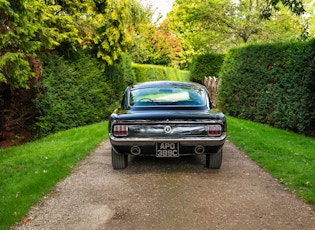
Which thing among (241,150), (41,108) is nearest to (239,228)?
(241,150)

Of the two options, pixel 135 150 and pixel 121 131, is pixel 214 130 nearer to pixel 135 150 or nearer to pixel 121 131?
pixel 135 150

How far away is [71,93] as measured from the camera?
45.6ft

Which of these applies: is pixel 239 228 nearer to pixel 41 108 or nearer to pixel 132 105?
pixel 132 105

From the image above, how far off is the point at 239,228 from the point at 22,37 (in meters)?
7.07

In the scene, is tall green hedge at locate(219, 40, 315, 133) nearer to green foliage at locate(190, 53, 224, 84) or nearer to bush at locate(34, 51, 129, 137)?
bush at locate(34, 51, 129, 137)

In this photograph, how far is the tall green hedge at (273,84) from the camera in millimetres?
11383

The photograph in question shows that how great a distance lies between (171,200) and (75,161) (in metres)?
3.24

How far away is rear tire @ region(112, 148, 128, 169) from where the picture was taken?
23.3 ft

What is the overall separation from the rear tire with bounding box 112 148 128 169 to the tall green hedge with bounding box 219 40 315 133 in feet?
21.4

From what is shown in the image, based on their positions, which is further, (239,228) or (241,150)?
(241,150)

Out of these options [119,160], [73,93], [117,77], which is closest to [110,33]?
[117,77]

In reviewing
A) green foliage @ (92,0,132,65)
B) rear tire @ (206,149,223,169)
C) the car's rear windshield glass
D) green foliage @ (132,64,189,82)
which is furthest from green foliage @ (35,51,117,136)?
green foliage @ (132,64,189,82)

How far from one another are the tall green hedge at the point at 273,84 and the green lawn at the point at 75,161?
2.56 ft

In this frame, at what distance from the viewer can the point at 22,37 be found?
29.9ft
